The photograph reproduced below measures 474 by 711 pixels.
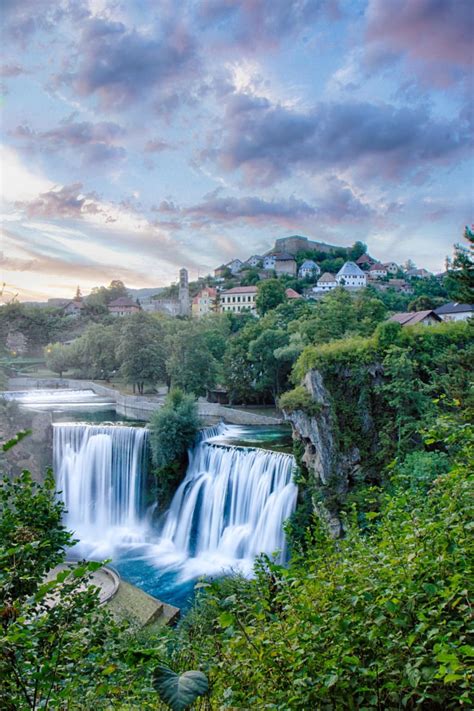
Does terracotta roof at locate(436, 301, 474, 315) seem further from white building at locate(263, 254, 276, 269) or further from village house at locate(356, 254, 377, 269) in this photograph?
white building at locate(263, 254, 276, 269)

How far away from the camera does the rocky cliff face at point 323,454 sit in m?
13.4

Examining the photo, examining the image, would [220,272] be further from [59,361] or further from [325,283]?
[59,361]

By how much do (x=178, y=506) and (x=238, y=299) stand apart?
4727cm

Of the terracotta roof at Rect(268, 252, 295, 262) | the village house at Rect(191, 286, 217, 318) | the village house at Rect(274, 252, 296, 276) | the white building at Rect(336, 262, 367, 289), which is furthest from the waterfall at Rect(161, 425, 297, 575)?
the terracotta roof at Rect(268, 252, 295, 262)

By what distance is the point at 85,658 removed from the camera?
263 centimetres

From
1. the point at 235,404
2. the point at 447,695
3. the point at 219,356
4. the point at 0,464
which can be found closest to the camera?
the point at 447,695

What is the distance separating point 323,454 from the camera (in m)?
13.7

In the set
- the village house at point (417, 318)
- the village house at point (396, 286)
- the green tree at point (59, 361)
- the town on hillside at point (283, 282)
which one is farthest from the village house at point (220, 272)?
the village house at point (417, 318)

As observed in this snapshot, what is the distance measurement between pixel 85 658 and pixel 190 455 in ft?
53.3

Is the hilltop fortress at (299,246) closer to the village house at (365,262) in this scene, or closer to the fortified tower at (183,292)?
the village house at (365,262)

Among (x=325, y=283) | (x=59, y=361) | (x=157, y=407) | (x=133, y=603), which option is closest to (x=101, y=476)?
(x=157, y=407)

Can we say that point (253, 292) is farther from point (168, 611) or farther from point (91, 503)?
point (168, 611)

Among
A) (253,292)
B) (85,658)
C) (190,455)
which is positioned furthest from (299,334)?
(253,292)

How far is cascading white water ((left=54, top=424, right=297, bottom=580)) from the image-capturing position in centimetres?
1502
